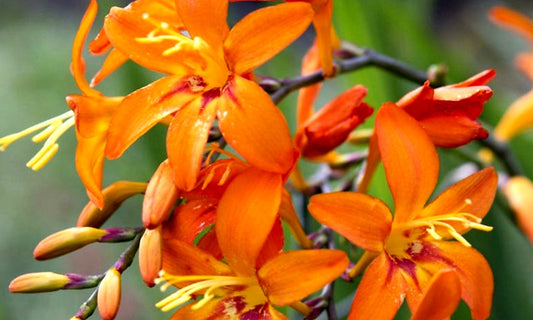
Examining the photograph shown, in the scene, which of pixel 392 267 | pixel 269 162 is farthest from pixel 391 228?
pixel 269 162

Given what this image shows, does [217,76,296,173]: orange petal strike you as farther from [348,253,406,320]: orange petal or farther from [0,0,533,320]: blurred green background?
[0,0,533,320]: blurred green background

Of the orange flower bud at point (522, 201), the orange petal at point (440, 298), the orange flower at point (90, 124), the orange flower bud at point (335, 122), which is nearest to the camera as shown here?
the orange petal at point (440, 298)

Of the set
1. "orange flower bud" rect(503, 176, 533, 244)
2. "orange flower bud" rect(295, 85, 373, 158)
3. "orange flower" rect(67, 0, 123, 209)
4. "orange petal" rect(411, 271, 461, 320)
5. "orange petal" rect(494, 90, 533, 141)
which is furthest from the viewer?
"orange petal" rect(494, 90, 533, 141)

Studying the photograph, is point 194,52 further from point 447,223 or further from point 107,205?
point 447,223

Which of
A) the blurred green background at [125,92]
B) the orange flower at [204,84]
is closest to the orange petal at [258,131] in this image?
the orange flower at [204,84]

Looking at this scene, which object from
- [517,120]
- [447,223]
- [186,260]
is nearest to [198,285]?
[186,260]

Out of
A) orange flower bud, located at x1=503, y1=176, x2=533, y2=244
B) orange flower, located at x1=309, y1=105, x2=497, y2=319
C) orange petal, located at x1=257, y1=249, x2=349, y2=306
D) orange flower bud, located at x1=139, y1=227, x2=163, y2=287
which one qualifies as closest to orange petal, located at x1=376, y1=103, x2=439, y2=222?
orange flower, located at x1=309, y1=105, x2=497, y2=319

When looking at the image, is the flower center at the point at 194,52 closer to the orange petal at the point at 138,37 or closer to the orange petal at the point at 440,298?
the orange petal at the point at 138,37
